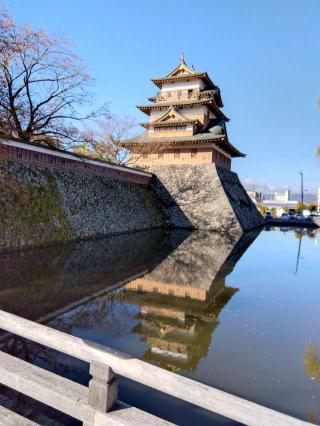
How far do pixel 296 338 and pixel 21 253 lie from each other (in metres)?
7.32

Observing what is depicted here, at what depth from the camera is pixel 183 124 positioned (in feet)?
70.7

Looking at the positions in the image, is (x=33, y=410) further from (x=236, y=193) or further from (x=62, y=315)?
(x=236, y=193)

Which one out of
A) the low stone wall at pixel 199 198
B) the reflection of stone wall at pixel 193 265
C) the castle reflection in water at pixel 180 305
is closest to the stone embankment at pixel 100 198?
the low stone wall at pixel 199 198

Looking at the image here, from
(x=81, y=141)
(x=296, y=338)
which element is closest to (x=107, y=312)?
(x=296, y=338)

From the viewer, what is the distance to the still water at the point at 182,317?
319 cm

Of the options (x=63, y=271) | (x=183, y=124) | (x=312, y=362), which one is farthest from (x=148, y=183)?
(x=312, y=362)

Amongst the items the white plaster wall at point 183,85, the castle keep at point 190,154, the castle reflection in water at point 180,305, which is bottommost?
the castle reflection in water at point 180,305

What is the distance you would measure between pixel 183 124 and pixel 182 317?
59.9ft

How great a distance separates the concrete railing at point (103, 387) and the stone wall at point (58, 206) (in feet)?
24.5

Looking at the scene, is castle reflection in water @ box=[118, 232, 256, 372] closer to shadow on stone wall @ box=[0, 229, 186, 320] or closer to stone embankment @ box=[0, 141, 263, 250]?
shadow on stone wall @ box=[0, 229, 186, 320]

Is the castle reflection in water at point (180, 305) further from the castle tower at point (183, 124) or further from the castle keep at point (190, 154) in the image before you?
the castle tower at point (183, 124)

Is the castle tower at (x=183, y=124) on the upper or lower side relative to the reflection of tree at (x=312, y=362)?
upper

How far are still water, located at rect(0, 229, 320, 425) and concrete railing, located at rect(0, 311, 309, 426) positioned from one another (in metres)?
0.81

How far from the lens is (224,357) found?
386 centimetres
